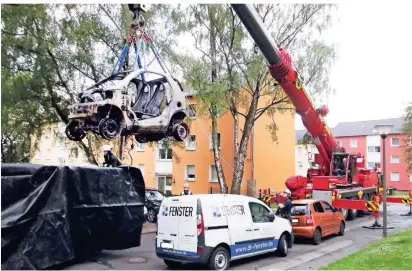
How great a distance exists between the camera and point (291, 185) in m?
18.3

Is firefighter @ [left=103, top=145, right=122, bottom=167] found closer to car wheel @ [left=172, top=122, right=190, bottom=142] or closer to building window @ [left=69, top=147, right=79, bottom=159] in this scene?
car wheel @ [left=172, top=122, right=190, bottom=142]

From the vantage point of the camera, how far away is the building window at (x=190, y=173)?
32.5 meters

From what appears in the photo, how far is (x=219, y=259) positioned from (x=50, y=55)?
10.8 m

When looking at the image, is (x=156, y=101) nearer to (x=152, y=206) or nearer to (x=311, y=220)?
(x=311, y=220)

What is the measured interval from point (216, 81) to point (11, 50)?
838 centimetres

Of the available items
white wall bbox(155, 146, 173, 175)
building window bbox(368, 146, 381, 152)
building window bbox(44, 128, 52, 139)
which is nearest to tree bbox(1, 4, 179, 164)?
building window bbox(44, 128, 52, 139)

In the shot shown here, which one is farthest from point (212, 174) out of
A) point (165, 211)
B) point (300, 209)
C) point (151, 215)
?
point (165, 211)

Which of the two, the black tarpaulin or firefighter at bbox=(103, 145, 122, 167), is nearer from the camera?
the black tarpaulin

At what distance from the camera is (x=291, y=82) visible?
1478 cm

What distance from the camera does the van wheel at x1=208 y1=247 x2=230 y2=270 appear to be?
30.8 ft

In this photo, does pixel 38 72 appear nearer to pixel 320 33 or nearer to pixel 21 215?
pixel 21 215

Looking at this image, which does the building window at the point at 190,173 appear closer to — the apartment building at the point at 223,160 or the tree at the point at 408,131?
the apartment building at the point at 223,160

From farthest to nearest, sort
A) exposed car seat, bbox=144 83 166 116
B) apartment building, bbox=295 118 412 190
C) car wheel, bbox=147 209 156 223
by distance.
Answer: apartment building, bbox=295 118 412 190 → car wheel, bbox=147 209 156 223 → exposed car seat, bbox=144 83 166 116

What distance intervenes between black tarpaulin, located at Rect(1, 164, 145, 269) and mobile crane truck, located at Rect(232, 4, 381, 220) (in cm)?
614
